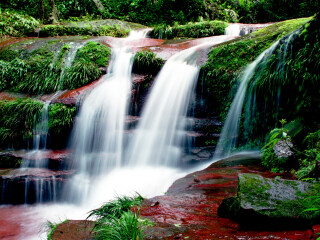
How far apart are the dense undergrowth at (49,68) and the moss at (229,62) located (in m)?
3.99

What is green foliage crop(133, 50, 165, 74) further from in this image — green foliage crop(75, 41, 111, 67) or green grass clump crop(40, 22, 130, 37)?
green grass clump crop(40, 22, 130, 37)

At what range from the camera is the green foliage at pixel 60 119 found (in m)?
7.21

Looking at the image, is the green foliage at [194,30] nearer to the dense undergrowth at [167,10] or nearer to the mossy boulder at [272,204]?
the dense undergrowth at [167,10]

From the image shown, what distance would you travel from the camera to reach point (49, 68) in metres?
9.33

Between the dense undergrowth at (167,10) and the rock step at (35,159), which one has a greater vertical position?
the dense undergrowth at (167,10)

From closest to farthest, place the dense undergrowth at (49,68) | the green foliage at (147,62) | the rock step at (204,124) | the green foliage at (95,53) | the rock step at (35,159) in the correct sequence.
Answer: the rock step at (35,159), the rock step at (204,124), the green foliage at (147,62), the dense undergrowth at (49,68), the green foliage at (95,53)

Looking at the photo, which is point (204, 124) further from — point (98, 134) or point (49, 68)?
point (49, 68)

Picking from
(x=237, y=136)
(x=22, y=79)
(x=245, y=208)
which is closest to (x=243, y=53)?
(x=237, y=136)

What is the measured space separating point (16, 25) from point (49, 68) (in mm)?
5934

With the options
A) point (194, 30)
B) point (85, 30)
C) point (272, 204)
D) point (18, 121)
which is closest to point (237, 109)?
point (272, 204)

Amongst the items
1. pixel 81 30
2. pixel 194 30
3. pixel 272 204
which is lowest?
pixel 272 204

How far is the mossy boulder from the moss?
15.1 feet

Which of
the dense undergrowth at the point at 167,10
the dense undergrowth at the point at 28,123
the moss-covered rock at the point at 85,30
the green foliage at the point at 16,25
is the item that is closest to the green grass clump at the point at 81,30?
the moss-covered rock at the point at 85,30

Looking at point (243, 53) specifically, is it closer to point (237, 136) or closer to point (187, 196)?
point (237, 136)
